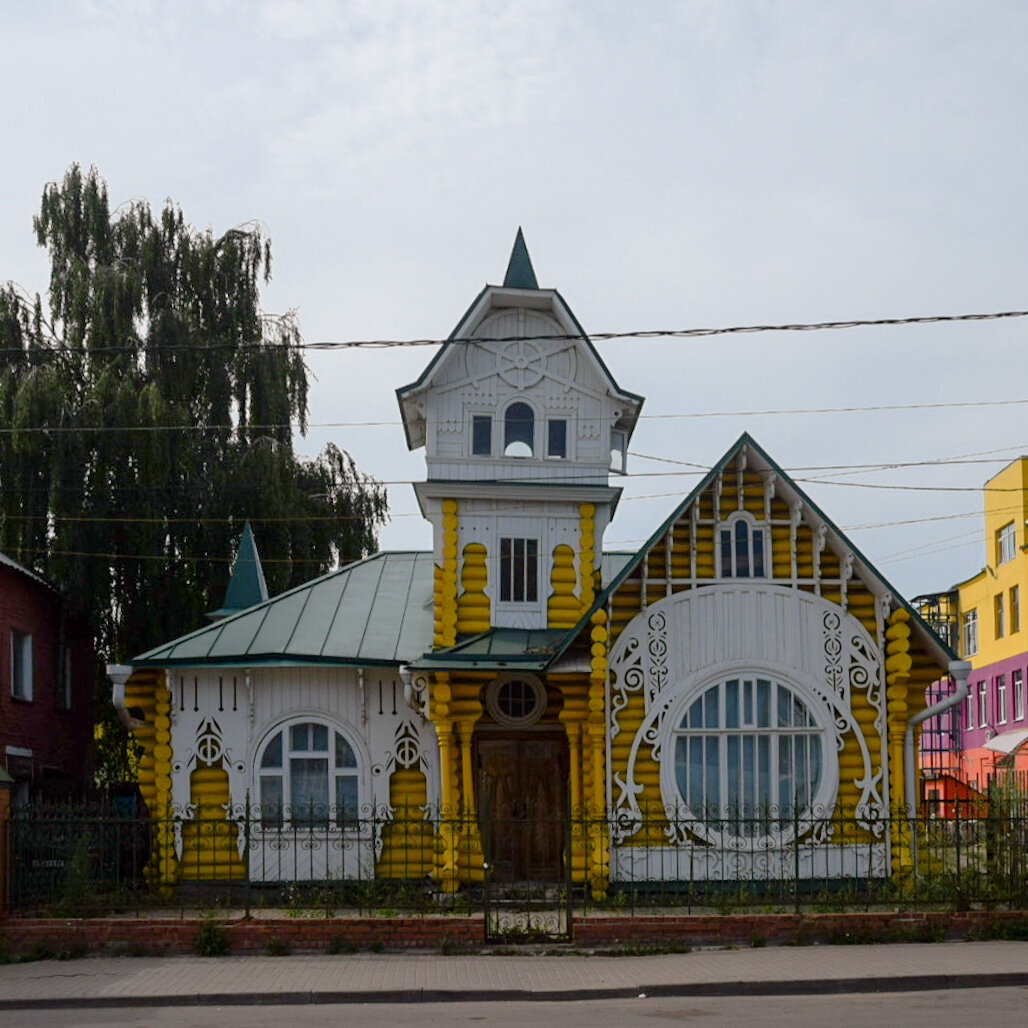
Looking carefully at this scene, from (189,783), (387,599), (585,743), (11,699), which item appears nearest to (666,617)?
(585,743)

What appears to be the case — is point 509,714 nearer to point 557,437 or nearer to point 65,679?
point 557,437

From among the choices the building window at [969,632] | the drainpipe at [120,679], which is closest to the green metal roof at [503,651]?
the drainpipe at [120,679]

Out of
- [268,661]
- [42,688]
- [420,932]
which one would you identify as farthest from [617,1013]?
[42,688]

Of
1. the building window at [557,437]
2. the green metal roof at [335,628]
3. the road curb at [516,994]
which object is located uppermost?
the building window at [557,437]

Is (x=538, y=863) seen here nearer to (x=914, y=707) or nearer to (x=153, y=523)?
(x=914, y=707)

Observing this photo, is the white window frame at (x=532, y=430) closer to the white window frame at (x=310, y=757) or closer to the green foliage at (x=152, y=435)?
the white window frame at (x=310, y=757)

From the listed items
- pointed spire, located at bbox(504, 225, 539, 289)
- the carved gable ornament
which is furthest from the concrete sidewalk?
pointed spire, located at bbox(504, 225, 539, 289)

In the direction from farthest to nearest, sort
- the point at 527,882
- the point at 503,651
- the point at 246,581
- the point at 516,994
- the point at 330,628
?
the point at 246,581
the point at 330,628
the point at 503,651
the point at 527,882
the point at 516,994

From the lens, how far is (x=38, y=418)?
100 ft

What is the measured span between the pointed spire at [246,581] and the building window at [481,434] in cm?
724

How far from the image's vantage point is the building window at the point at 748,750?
21.0 metres

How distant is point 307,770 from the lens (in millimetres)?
22312

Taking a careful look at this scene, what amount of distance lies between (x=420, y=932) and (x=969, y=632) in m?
42.4

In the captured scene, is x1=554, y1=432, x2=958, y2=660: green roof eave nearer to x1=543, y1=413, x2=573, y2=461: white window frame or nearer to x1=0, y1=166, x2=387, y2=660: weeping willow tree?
x1=543, y1=413, x2=573, y2=461: white window frame
